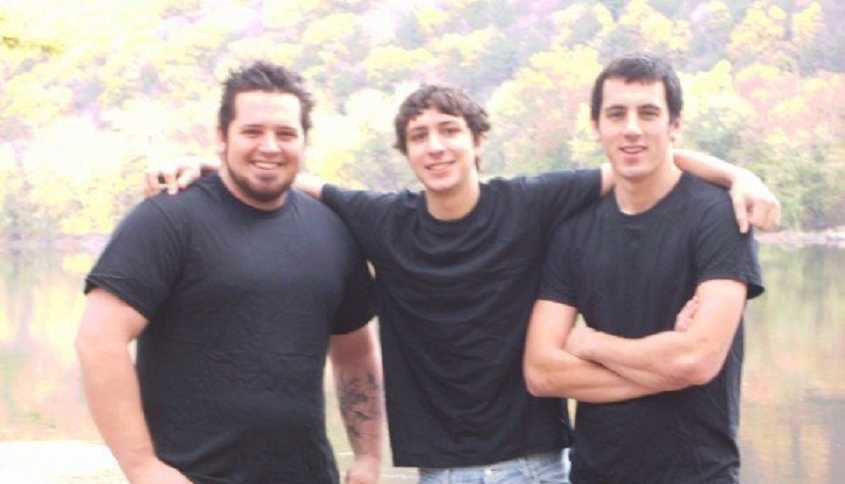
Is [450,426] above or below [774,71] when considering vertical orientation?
below

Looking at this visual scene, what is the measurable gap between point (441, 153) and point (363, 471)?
0.85m

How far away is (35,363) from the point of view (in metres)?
25.0

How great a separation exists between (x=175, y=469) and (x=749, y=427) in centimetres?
1548

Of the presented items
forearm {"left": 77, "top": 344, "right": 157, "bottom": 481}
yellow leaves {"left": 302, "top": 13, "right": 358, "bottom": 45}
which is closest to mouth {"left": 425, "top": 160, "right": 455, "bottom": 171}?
forearm {"left": 77, "top": 344, "right": 157, "bottom": 481}

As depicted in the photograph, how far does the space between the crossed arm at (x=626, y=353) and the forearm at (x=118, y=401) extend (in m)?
0.89

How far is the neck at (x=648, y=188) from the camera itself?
3.14 m

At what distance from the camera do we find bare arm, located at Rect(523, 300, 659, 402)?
3164 millimetres

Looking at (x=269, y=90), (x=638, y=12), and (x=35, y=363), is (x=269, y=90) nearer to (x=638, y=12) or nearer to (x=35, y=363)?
(x=35, y=363)

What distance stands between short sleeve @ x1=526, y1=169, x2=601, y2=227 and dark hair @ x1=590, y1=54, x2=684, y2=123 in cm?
15

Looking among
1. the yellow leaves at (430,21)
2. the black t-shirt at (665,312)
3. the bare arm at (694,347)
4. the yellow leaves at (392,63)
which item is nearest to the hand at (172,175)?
the black t-shirt at (665,312)

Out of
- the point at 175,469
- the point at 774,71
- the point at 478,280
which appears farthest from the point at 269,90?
the point at 774,71

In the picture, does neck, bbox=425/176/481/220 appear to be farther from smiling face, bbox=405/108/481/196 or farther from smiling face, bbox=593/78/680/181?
smiling face, bbox=593/78/680/181

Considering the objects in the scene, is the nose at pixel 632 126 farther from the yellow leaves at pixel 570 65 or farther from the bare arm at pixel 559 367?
the yellow leaves at pixel 570 65

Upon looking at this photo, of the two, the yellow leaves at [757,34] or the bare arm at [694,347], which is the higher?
the yellow leaves at [757,34]
